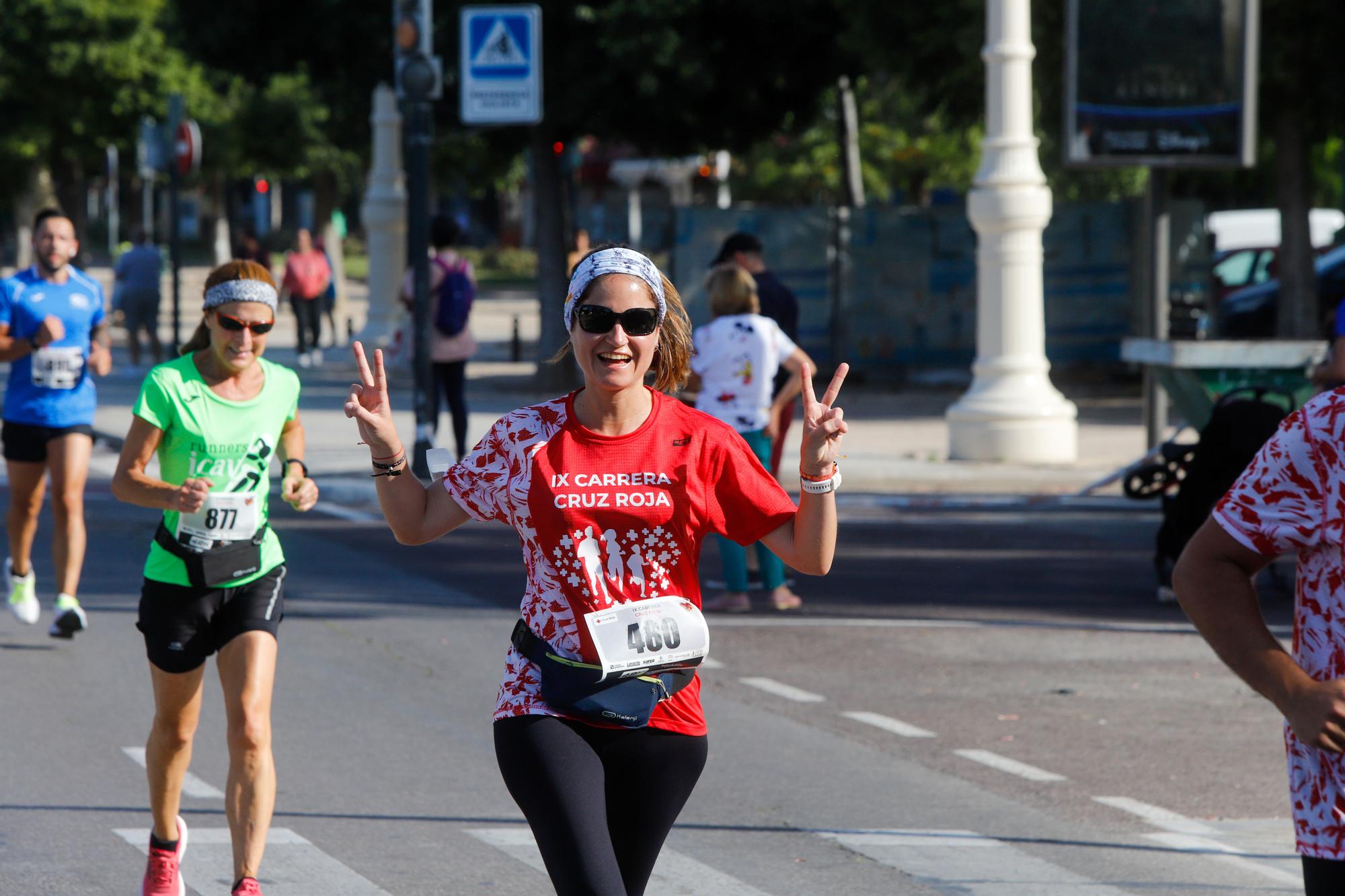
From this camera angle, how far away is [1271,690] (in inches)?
118

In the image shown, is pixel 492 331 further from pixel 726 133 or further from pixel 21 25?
pixel 21 25

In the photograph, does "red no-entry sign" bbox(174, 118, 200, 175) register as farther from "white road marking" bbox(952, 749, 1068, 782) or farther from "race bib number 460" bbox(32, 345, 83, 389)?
"white road marking" bbox(952, 749, 1068, 782)

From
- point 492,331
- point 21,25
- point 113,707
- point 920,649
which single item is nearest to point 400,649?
point 113,707

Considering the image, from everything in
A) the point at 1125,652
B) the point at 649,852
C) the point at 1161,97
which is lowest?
the point at 1125,652

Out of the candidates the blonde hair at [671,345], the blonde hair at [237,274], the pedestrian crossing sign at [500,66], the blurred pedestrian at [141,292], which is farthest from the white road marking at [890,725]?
the blurred pedestrian at [141,292]

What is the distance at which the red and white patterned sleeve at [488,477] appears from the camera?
389 cm

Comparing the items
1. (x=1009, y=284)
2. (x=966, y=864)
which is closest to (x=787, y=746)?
(x=966, y=864)

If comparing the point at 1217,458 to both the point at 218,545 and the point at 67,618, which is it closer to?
the point at 67,618

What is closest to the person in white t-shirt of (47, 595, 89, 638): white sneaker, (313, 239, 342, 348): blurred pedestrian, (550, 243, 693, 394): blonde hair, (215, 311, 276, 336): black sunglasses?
(47, 595, 89, 638): white sneaker

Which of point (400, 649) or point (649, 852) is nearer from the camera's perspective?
point (649, 852)

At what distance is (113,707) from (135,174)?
5877cm

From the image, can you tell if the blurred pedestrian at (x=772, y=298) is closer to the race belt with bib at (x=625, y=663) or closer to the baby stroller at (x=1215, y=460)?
the baby stroller at (x=1215, y=460)

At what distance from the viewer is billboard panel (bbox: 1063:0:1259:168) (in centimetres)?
1584

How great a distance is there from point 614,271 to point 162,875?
217 cm
